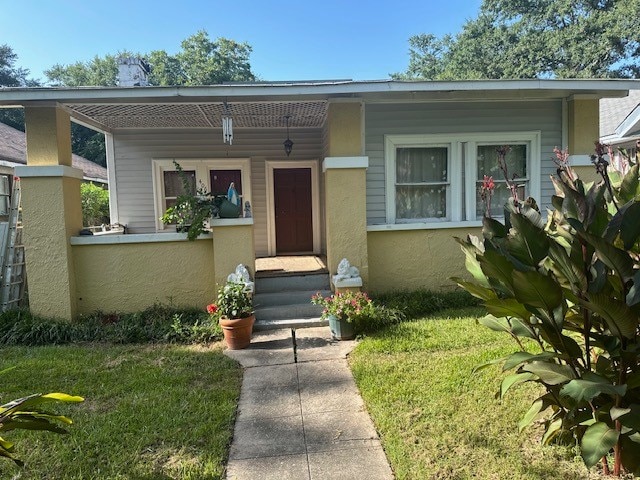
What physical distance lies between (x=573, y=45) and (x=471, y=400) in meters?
25.7

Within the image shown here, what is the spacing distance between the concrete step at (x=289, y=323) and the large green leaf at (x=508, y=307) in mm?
3484

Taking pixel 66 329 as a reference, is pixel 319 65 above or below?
above

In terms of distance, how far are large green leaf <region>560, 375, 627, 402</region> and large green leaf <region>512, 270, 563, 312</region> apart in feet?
1.22

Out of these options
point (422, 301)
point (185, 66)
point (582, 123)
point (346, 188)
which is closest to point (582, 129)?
point (582, 123)

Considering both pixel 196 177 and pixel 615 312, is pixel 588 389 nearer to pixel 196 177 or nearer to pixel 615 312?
pixel 615 312

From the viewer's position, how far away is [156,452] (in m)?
2.83

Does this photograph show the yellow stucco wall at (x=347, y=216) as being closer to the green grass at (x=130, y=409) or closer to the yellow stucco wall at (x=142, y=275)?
the yellow stucco wall at (x=142, y=275)

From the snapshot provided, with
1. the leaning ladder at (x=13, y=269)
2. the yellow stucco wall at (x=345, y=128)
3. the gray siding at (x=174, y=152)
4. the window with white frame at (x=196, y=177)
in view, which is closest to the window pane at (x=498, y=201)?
the yellow stucco wall at (x=345, y=128)

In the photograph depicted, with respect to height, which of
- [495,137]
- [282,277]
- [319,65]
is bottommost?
[282,277]

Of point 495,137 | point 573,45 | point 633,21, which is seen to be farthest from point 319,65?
point 495,137

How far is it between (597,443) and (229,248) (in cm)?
476

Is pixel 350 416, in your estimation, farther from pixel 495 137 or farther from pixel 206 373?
pixel 495 137

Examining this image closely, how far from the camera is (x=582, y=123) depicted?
6.41 metres

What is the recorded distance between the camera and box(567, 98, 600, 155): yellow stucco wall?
6.37 m
